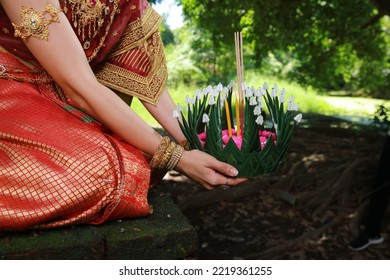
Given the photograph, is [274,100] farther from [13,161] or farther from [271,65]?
[271,65]

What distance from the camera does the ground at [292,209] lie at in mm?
4020

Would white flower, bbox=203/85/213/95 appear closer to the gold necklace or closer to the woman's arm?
the woman's arm

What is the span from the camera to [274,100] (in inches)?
53.7

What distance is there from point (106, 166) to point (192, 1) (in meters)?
4.06

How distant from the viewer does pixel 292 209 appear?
15.6 ft

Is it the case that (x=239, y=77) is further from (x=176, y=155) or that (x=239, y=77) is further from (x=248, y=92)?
(x=176, y=155)

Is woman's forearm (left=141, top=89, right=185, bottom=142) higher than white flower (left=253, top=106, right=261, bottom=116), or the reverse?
white flower (left=253, top=106, right=261, bottom=116)

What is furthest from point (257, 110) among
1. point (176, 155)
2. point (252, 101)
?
point (176, 155)

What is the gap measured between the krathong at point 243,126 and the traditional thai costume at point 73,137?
21 cm

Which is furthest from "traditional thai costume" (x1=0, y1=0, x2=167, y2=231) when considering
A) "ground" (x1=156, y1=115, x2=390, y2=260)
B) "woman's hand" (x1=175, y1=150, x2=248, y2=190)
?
"ground" (x1=156, y1=115, x2=390, y2=260)

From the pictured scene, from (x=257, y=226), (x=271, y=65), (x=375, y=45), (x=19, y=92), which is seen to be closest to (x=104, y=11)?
(x=19, y=92)

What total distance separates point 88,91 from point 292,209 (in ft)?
12.5

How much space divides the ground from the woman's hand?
102 inches

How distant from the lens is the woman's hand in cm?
129
